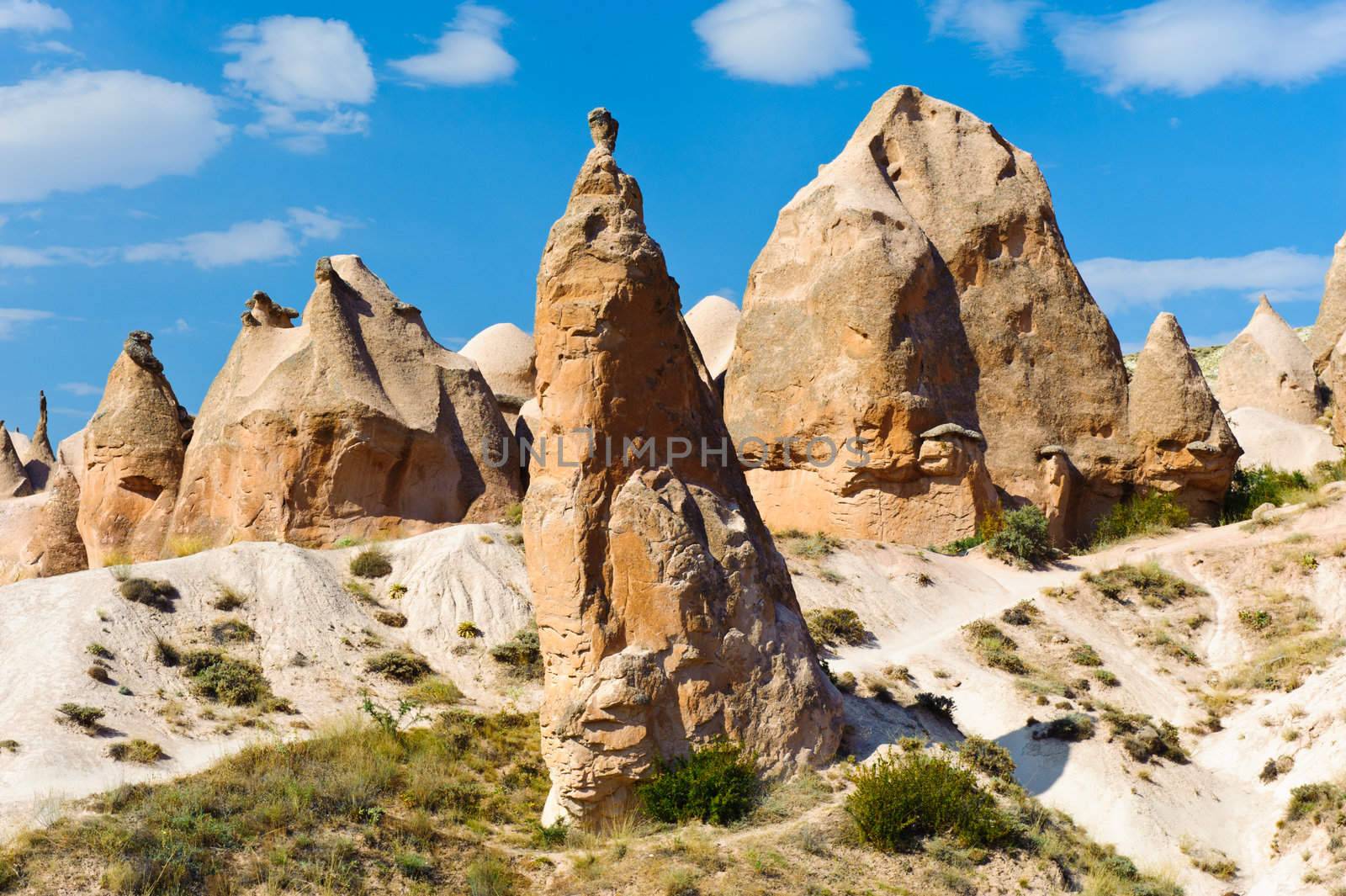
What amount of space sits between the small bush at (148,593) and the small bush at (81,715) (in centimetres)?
328

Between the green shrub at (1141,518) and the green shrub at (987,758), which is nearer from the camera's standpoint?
the green shrub at (987,758)

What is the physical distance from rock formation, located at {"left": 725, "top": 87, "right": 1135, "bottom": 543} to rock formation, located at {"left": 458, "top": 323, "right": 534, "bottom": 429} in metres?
12.8

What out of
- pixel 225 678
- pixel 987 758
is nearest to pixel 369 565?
pixel 225 678

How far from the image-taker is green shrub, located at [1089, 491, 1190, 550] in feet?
93.0

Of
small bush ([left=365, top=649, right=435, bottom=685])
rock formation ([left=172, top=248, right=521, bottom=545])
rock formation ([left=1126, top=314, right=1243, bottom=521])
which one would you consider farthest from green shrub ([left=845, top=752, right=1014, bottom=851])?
rock formation ([left=1126, top=314, right=1243, bottom=521])

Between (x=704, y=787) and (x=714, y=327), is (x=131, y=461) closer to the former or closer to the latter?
(x=704, y=787)

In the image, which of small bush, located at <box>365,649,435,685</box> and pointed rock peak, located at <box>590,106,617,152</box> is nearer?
pointed rock peak, located at <box>590,106,617,152</box>

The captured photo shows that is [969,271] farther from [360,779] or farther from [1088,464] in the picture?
[360,779]

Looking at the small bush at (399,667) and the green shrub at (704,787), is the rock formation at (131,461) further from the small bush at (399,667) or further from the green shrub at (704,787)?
the green shrub at (704,787)

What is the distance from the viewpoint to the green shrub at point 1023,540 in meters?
26.1

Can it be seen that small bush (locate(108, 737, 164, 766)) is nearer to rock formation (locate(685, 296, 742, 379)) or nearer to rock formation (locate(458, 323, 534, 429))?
rock formation (locate(458, 323, 534, 429))

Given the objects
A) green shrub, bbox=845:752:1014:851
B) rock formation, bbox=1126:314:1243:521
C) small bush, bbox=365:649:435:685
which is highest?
rock formation, bbox=1126:314:1243:521

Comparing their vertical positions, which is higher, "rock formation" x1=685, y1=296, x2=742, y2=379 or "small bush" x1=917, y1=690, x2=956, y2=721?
"rock formation" x1=685, y1=296, x2=742, y2=379

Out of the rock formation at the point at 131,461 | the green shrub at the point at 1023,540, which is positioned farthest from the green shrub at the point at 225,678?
the green shrub at the point at 1023,540
